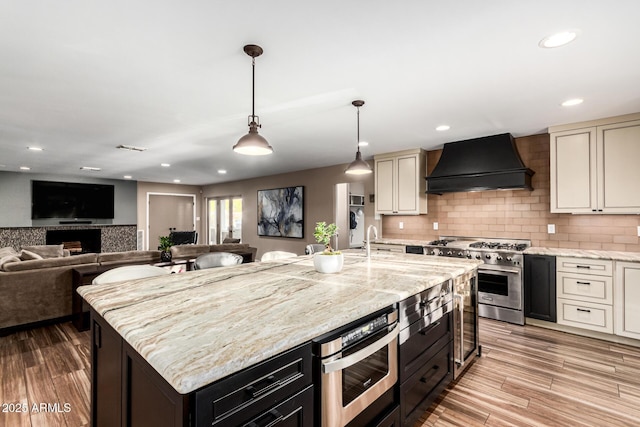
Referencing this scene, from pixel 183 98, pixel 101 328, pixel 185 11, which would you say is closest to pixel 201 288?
pixel 101 328

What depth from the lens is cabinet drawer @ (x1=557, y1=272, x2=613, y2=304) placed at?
3.20 meters

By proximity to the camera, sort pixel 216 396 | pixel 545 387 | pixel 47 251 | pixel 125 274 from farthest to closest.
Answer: pixel 47 251, pixel 545 387, pixel 125 274, pixel 216 396

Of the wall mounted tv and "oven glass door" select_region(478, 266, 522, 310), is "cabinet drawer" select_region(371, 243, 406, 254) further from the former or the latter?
the wall mounted tv

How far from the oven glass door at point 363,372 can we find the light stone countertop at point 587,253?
3045 mm

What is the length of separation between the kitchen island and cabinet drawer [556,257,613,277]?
1880 millimetres

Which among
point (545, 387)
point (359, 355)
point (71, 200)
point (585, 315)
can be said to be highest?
point (71, 200)

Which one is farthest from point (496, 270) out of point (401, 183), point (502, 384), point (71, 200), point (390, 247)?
point (71, 200)

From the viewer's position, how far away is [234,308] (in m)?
1.36

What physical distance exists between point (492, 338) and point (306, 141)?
333 cm

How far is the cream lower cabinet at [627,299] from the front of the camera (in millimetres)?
3037

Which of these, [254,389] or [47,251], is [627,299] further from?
[47,251]

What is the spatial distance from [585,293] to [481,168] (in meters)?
1.82

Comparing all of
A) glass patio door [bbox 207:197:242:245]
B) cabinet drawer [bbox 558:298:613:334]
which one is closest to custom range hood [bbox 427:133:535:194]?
cabinet drawer [bbox 558:298:613:334]

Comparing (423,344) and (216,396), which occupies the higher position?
(216,396)
